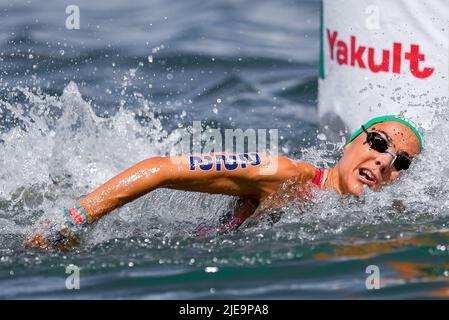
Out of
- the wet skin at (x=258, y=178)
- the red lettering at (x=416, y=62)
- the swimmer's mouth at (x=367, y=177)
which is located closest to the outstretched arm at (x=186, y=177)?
the wet skin at (x=258, y=178)

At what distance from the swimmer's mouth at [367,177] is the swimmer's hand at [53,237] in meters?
1.42

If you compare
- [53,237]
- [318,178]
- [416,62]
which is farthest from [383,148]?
[53,237]

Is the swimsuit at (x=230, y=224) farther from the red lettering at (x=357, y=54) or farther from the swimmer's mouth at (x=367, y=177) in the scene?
the red lettering at (x=357, y=54)

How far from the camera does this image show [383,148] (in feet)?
17.5

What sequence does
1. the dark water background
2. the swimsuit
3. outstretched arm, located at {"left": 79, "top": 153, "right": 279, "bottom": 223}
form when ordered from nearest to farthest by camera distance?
the dark water background, outstretched arm, located at {"left": 79, "top": 153, "right": 279, "bottom": 223}, the swimsuit

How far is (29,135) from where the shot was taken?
7.07 m

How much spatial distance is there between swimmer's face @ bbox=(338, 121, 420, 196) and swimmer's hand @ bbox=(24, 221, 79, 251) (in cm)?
136

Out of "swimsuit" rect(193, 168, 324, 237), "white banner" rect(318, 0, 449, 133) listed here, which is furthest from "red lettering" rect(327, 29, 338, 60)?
"swimsuit" rect(193, 168, 324, 237)

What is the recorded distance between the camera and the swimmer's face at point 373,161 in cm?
532

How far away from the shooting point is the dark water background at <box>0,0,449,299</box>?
476 centimetres

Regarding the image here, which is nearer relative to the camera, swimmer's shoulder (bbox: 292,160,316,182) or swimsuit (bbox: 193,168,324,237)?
swimmer's shoulder (bbox: 292,160,316,182)

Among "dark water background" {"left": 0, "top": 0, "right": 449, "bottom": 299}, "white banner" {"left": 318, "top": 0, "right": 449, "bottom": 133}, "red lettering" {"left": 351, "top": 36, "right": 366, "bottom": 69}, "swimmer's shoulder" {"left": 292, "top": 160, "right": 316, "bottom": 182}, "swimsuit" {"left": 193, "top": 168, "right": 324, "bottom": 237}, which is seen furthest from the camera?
"red lettering" {"left": 351, "top": 36, "right": 366, "bottom": 69}

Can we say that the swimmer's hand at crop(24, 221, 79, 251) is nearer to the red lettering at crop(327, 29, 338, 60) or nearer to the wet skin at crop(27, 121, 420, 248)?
the wet skin at crop(27, 121, 420, 248)

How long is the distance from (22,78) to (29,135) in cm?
197
